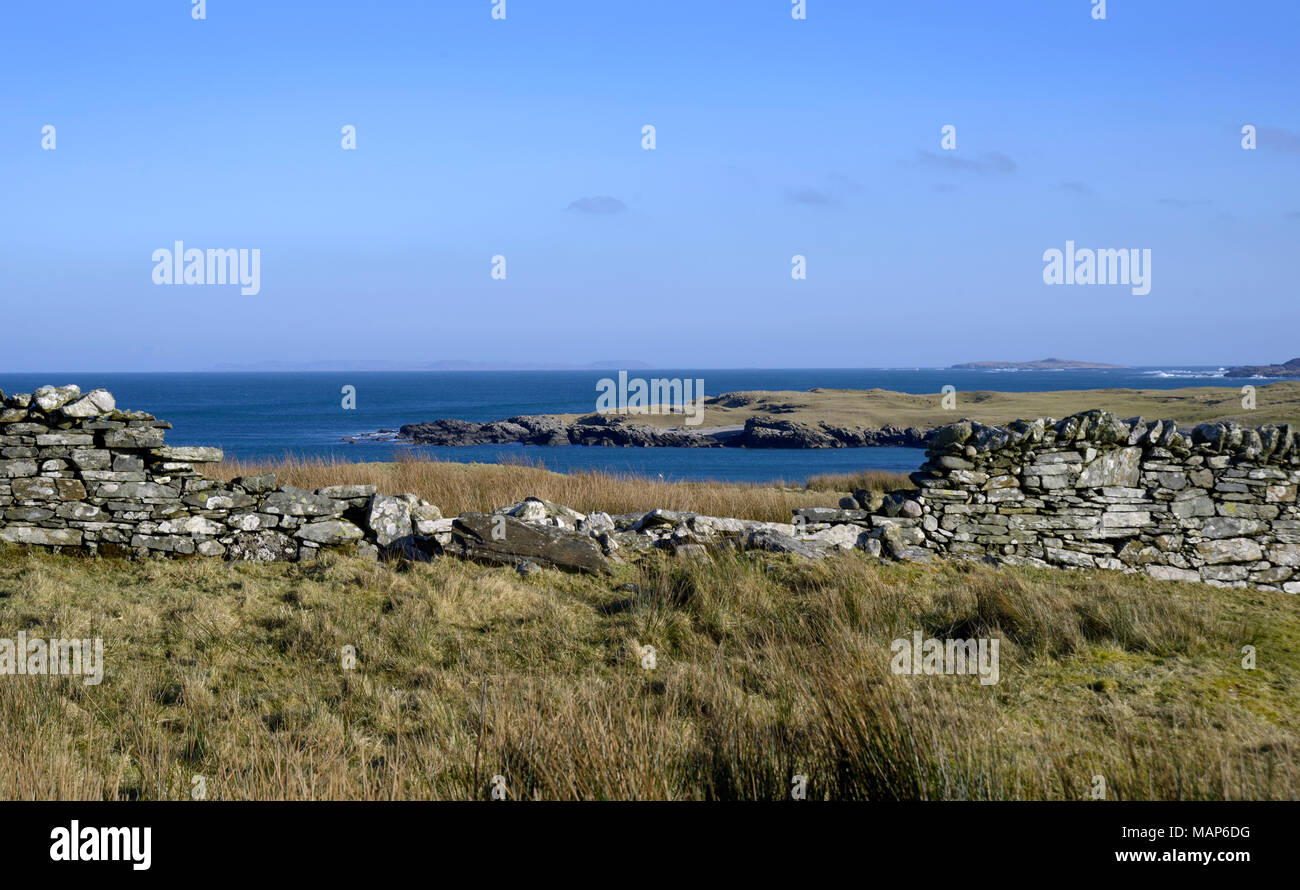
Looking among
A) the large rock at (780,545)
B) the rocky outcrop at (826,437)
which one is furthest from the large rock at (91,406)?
the rocky outcrop at (826,437)

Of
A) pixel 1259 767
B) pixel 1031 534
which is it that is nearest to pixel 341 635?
pixel 1259 767

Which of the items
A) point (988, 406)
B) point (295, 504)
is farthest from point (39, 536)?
point (988, 406)

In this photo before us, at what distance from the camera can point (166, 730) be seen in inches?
202

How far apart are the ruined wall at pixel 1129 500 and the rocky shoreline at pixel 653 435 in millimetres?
43346

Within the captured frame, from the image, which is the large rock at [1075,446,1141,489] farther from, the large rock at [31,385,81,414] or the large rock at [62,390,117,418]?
the large rock at [31,385,81,414]

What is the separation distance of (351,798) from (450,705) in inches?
68.3

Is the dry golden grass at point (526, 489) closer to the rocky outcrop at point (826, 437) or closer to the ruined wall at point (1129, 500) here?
the ruined wall at point (1129, 500)

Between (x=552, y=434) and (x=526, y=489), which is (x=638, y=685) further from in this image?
(x=552, y=434)

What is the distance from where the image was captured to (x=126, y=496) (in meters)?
9.74

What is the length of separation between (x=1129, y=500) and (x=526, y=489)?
29.5ft

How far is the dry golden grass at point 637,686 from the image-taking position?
388cm
